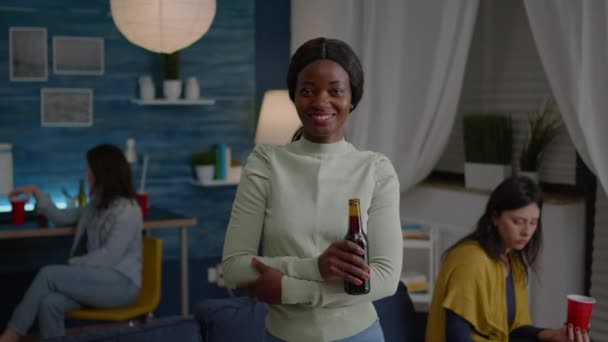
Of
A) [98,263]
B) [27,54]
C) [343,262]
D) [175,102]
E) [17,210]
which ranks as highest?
[27,54]

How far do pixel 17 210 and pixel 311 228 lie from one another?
10.0ft

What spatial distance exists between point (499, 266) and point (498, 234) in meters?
0.11

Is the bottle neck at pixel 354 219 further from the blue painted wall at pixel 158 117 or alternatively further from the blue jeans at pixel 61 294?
the blue painted wall at pixel 158 117

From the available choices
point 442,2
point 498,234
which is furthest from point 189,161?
point 498,234

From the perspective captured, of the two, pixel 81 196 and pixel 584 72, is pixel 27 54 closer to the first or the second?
pixel 81 196

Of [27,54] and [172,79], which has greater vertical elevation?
[27,54]

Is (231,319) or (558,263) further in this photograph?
(558,263)

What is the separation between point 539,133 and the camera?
354 centimetres

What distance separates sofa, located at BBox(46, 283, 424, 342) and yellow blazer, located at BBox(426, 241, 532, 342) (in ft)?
0.52

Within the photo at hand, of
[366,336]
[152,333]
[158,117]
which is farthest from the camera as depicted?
[158,117]

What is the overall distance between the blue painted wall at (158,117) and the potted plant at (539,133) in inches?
78.9

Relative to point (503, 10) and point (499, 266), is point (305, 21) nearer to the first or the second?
point (503, 10)

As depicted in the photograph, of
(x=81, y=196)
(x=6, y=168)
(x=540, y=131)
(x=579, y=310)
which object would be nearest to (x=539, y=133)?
(x=540, y=131)

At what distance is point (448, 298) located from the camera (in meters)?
2.43
